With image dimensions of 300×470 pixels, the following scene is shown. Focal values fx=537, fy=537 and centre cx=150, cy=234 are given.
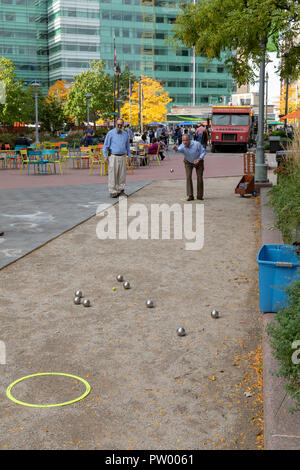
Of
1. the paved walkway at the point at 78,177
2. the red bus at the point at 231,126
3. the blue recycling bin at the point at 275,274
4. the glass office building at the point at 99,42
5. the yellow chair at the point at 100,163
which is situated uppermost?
the glass office building at the point at 99,42

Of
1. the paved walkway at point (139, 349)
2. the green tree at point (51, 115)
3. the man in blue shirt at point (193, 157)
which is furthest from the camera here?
the green tree at point (51, 115)

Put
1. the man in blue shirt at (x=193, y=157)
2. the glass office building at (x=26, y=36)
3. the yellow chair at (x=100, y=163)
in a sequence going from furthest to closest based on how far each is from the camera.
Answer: the glass office building at (x=26, y=36)
the yellow chair at (x=100, y=163)
the man in blue shirt at (x=193, y=157)

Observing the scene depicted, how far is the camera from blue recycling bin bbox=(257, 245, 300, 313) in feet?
15.4

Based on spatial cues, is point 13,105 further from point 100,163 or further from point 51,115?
point 100,163

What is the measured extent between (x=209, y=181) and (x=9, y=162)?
12669 millimetres

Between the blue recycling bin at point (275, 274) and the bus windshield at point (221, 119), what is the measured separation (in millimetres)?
34129

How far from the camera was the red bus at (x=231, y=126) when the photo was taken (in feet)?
124

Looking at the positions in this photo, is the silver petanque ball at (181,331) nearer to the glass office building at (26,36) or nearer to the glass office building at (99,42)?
the glass office building at (99,42)

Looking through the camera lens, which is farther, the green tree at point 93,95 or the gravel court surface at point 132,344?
the green tree at point 93,95

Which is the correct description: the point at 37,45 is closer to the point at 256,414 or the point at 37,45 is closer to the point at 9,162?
the point at 9,162

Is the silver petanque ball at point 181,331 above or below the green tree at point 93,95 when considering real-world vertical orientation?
below

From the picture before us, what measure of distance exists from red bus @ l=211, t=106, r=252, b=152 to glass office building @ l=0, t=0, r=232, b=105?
67.7 m

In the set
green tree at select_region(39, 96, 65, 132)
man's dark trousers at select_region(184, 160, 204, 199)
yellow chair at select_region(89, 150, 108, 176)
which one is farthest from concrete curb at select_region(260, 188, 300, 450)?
green tree at select_region(39, 96, 65, 132)

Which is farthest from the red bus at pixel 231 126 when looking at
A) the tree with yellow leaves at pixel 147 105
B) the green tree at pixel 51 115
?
the tree with yellow leaves at pixel 147 105
